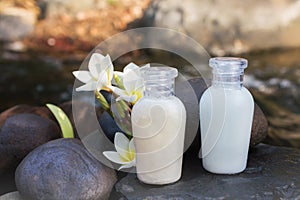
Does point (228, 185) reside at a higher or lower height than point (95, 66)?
lower

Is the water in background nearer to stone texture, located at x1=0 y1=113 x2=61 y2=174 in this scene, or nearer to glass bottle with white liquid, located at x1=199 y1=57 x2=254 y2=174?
stone texture, located at x1=0 y1=113 x2=61 y2=174

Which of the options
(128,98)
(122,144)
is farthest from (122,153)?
(128,98)

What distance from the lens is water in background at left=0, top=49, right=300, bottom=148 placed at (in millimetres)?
2082

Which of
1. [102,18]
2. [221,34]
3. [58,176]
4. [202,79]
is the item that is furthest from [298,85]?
[58,176]

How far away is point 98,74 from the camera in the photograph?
0.93 meters

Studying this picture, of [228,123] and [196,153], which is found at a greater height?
[228,123]

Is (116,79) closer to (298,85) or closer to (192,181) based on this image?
(192,181)

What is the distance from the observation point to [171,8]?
229cm

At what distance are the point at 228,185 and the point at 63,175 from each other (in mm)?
344

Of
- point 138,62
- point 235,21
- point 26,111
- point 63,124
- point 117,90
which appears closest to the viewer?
point 117,90

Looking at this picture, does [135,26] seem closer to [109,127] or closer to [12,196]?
[109,127]

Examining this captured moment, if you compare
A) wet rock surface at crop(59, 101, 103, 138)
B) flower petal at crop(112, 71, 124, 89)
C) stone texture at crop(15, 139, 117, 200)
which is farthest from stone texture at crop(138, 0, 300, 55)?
stone texture at crop(15, 139, 117, 200)

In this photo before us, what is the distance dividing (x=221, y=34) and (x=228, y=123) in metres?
1.52

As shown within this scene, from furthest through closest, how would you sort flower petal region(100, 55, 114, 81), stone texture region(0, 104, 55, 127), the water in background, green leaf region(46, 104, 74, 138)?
the water in background
stone texture region(0, 104, 55, 127)
green leaf region(46, 104, 74, 138)
flower petal region(100, 55, 114, 81)
